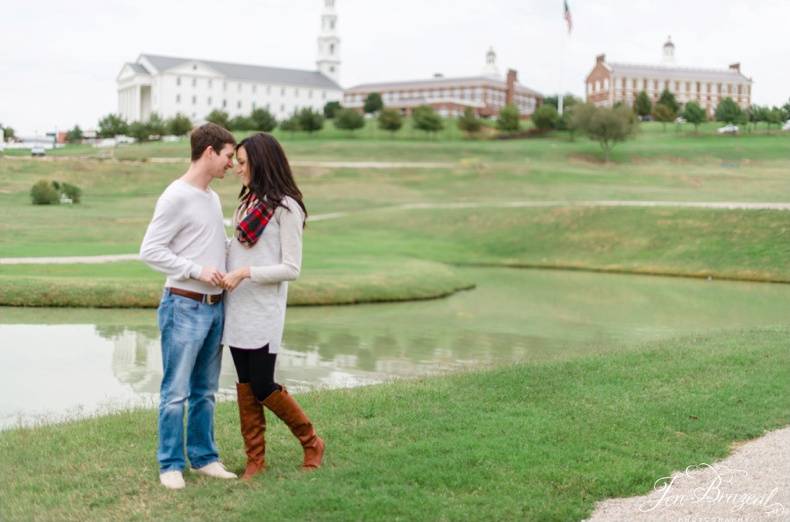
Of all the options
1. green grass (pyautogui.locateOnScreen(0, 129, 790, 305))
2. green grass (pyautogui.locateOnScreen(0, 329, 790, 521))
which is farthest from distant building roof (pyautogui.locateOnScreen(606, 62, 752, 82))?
green grass (pyautogui.locateOnScreen(0, 329, 790, 521))

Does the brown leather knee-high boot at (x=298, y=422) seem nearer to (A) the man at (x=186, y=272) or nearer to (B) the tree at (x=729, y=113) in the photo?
(A) the man at (x=186, y=272)

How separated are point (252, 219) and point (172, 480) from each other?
186 centimetres

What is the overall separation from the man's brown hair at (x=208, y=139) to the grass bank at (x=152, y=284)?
13741mm

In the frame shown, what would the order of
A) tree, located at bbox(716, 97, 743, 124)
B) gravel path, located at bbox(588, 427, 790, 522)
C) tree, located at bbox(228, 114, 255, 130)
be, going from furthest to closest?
tree, located at bbox(228, 114, 255, 130) < tree, located at bbox(716, 97, 743, 124) < gravel path, located at bbox(588, 427, 790, 522)

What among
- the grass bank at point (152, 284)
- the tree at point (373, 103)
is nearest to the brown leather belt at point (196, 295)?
the grass bank at point (152, 284)

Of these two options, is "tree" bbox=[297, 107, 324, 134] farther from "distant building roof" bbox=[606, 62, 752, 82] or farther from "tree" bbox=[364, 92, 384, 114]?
"distant building roof" bbox=[606, 62, 752, 82]

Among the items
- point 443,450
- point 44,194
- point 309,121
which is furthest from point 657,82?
point 443,450

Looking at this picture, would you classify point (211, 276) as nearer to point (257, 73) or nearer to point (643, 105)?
point (643, 105)

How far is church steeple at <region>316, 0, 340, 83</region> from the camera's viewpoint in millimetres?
153125

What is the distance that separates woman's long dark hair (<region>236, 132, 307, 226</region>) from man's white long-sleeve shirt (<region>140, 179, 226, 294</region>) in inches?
14.8

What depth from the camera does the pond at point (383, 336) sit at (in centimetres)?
1218

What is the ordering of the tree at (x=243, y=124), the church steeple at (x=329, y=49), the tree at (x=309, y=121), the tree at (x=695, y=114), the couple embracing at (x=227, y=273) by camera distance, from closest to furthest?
the couple embracing at (x=227, y=273), the tree at (x=695, y=114), the tree at (x=243, y=124), the tree at (x=309, y=121), the church steeple at (x=329, y=49)

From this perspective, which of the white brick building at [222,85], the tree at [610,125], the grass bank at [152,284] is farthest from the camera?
the white brick building at [222,85]

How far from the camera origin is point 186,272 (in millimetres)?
6375
